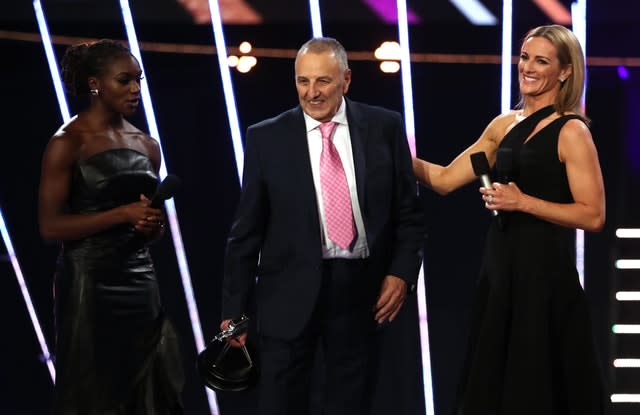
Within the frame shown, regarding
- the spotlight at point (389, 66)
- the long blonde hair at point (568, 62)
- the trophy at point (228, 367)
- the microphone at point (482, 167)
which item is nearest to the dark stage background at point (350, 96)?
the spotlight at point (389, 66)

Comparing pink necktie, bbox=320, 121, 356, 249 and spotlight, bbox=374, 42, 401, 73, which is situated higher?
spotlight, bbox=374, 42, 401, 73

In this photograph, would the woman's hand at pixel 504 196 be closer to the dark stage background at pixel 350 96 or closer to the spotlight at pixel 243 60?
the dark stage background at pixel 350 96

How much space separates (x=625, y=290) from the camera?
3969 mm

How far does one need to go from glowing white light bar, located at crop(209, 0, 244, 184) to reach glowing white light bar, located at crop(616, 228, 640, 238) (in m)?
1.57

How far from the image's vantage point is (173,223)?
159 inches

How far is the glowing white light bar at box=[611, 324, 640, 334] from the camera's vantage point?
4.00 meters

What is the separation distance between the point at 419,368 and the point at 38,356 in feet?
5.57

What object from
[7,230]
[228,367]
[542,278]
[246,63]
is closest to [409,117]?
[246,63]

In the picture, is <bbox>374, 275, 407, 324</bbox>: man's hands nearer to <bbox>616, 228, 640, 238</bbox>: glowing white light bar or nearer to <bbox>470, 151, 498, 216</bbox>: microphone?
<bbox>470, 151, 498, 216</bbox>: microphone

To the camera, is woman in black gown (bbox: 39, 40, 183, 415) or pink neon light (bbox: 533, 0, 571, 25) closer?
woman in black gown (bbox: 39, 40, 183, 415)

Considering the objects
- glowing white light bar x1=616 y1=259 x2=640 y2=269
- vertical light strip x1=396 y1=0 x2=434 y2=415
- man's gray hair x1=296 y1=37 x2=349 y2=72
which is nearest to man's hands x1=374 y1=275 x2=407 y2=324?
man's gray hair x1=296 y1=37 x2=349 y2=72

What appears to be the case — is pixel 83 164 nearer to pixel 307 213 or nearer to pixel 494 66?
pixel 307 213

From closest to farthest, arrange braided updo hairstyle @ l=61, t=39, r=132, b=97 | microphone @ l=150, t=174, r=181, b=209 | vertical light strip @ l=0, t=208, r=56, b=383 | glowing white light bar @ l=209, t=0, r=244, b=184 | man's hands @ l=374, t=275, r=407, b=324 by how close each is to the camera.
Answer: man's hands @ l=374, t=275, r=407, b=324 → microphone @ l=150, t=174, r=181, b=209 → braided updo hairstyle @ l=61, t=39, r=132, b=97 → glowing white light bar @ l=209, t=0, r=244, b=184 → vertical light strip @ l=0, t=208, r=56, b=383

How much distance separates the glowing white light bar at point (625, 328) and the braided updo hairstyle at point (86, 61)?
2306 mm
